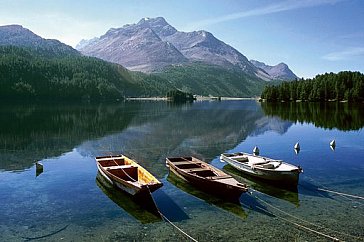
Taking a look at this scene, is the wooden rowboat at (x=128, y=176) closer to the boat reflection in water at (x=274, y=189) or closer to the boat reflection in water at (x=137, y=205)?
the boat reflection in water at (x=137, y=205)

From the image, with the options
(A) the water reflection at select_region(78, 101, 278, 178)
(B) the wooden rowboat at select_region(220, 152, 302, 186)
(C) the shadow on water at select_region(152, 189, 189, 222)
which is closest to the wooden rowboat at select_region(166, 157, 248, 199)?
(A) the water reflection at select_region(78, 101, 278, 178)

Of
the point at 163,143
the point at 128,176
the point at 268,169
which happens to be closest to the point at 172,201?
the point at 128,176

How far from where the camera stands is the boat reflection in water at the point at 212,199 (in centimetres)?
2966

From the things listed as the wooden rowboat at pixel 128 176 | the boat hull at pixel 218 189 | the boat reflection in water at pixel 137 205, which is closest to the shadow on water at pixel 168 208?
the boat reflection in water at pixel 137 205

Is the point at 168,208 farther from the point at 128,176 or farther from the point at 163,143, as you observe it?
the point at 163,143

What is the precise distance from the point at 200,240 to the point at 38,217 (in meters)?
14.0

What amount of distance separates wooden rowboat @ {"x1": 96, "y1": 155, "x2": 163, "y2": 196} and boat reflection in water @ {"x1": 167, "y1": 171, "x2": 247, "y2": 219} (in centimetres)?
432

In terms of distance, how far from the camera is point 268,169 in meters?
37.0

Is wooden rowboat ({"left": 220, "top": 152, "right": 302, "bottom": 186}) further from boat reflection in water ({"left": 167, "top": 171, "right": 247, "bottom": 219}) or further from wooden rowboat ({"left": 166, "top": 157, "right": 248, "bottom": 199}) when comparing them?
boat reflection in water ({"left": 167, "top": 171, "right": 247, "bottom": 219})

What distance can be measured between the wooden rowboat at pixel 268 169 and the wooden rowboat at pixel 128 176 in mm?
12382

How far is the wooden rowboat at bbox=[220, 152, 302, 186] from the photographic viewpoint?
35906 millimetres

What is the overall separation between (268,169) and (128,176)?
48.3 ft

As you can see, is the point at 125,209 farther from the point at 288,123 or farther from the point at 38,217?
the point at 288,123

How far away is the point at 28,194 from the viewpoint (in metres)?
35.2
